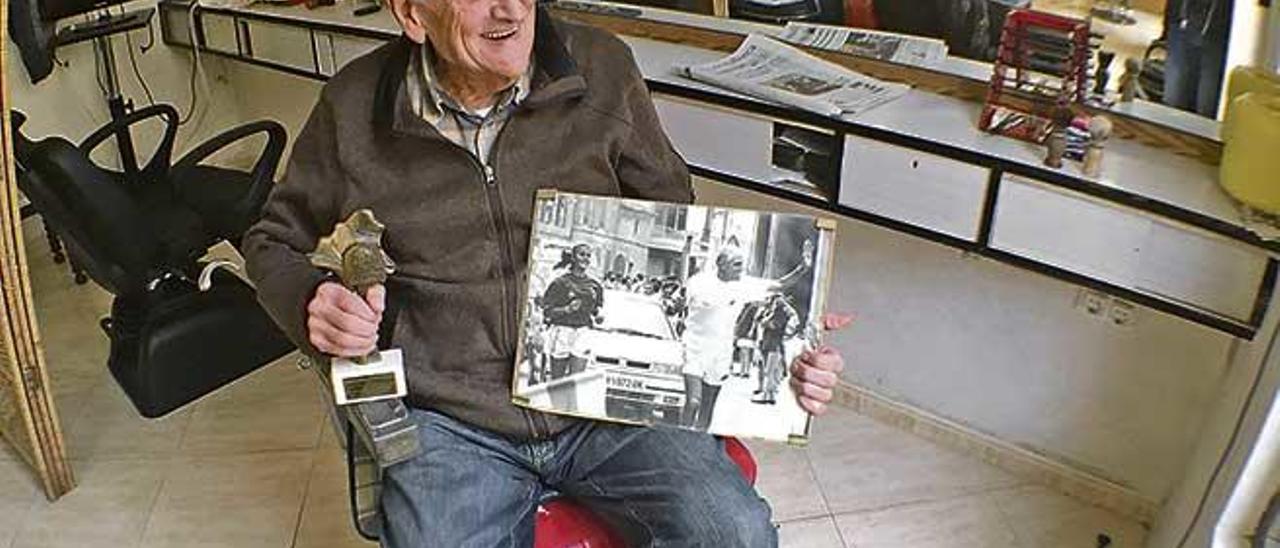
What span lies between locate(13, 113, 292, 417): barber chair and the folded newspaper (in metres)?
1.06

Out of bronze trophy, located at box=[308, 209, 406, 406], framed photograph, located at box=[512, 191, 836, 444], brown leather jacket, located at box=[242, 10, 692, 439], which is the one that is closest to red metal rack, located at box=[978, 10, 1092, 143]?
framed photograph, located at box=[512, 191, 836, 444]

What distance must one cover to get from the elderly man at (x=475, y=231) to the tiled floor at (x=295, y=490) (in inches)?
28.5

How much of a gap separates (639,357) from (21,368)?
129 cm

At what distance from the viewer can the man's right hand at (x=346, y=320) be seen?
4.09 feet

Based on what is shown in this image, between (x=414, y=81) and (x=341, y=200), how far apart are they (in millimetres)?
191

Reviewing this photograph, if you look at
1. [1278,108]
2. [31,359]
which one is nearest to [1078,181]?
[1278,108]

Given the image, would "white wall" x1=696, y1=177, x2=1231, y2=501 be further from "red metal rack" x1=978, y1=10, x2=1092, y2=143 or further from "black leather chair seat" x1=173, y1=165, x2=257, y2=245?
"black leather chair seat" x1=173, y1=165, x2=257, y2=245

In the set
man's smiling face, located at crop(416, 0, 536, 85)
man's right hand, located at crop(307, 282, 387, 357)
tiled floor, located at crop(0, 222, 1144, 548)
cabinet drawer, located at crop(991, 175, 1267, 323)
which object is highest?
man's smiling face, located at crop(416, 0, 536, 85)

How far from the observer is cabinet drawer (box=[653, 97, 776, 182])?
1.78 m

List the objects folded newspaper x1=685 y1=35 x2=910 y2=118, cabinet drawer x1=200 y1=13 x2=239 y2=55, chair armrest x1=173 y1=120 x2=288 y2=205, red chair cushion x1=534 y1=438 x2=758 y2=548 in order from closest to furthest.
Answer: red chair cushion x1=534 y1=438 x2=758 y2=548 → folded newspaper x1=685 y1=35 x2=910 y2=118 → chair armrest x1=173 y1=120 x2=288 y2=205 → cabinet drawer x1=200 y1=13 x2=239 y2=55

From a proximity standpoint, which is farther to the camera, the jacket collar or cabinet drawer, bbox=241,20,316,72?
cabinet drawer, bbox=241,20,316,72

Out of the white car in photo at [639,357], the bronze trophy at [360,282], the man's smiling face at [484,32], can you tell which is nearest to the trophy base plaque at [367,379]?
the bronze trophy at [360,282]

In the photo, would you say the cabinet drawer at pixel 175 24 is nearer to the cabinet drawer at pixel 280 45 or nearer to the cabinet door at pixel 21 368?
the cabinet drawer at pixel 280 45

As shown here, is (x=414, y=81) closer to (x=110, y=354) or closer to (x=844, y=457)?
(x=844, y=457)
